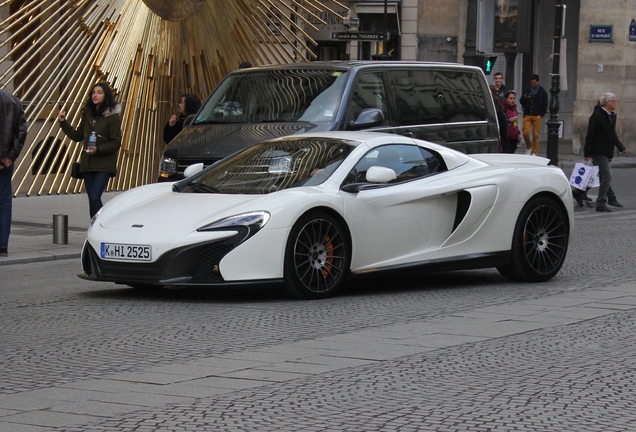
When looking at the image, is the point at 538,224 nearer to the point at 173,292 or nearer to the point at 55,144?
the point at 173,292

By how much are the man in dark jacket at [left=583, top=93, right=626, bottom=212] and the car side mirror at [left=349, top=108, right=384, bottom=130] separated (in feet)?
21.3

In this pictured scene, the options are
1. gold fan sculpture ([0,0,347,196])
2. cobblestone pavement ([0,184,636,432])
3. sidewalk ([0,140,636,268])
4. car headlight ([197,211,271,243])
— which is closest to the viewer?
cobblestone pavement ([0,184,636,432])

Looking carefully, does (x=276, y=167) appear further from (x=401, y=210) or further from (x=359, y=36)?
(x=359, y=36)

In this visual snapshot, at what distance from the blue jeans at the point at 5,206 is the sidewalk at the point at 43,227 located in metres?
0.20

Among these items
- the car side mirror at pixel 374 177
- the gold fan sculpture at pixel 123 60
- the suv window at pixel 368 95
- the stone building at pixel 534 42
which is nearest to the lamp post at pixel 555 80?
the gold fan sculpture at pixel 123 60

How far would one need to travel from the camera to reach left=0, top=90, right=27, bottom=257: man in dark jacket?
41.3 ft

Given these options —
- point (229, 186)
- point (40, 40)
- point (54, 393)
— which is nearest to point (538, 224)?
point (229, 186)

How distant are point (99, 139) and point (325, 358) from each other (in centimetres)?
732

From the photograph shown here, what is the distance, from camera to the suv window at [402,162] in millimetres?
10227

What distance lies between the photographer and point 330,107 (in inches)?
544

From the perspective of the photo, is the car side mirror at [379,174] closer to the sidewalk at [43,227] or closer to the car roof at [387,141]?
the car roof at [387,141]

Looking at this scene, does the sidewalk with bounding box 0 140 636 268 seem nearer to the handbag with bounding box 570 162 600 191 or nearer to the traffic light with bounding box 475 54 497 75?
the handbag with bounding box 570 162 600 191

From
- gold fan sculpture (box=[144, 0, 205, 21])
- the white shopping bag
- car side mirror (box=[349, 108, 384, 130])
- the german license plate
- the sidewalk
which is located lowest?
the sidewalk

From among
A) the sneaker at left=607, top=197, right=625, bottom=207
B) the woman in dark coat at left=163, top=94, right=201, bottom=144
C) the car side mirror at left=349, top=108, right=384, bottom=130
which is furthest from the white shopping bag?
the car side mirror at left=349, top=108, right=384, bottom=130
